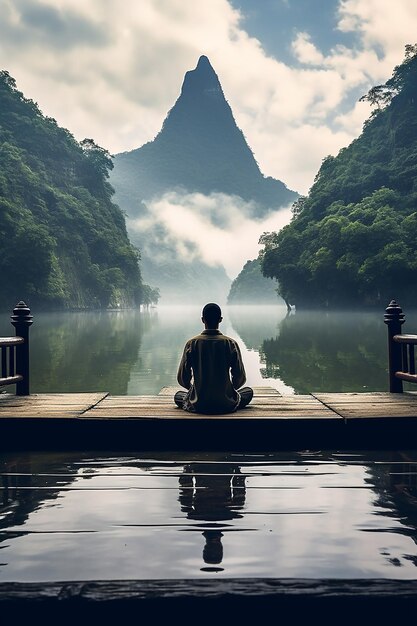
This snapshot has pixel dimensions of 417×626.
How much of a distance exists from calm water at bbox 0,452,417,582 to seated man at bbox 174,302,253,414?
0.67 meters

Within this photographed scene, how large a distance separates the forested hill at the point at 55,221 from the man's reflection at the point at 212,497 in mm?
57661

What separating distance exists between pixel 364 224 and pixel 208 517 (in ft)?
197

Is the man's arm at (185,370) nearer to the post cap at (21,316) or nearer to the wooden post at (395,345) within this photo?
the post cap at (21,316)

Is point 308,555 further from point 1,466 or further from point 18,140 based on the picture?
point 18,140

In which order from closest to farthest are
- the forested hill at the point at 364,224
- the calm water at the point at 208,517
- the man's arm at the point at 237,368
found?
1. the calm water at the point at 208,517
2. the man's arm at the point at 237,368
3. the forested hill at the point at 364,224

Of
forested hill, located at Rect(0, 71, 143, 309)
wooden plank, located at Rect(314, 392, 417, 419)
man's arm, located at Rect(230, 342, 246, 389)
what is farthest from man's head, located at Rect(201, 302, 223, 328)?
forested hill, located at Rect(0, 71, 143, 309)

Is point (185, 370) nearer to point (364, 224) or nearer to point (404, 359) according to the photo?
point (404, 359)

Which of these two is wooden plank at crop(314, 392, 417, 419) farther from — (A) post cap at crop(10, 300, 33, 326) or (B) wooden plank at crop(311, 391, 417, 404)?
(A) post cap at crop(10, 300, 33, 326)

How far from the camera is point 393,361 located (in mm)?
7316

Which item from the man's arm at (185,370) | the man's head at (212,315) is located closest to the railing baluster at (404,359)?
the man's head at (212,315)

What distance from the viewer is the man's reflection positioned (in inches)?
130

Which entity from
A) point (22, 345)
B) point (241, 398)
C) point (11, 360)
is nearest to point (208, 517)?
point (241, 398)

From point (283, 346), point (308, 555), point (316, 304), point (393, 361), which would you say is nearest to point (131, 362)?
point (283, 346)

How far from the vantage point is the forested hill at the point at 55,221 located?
196 feet
